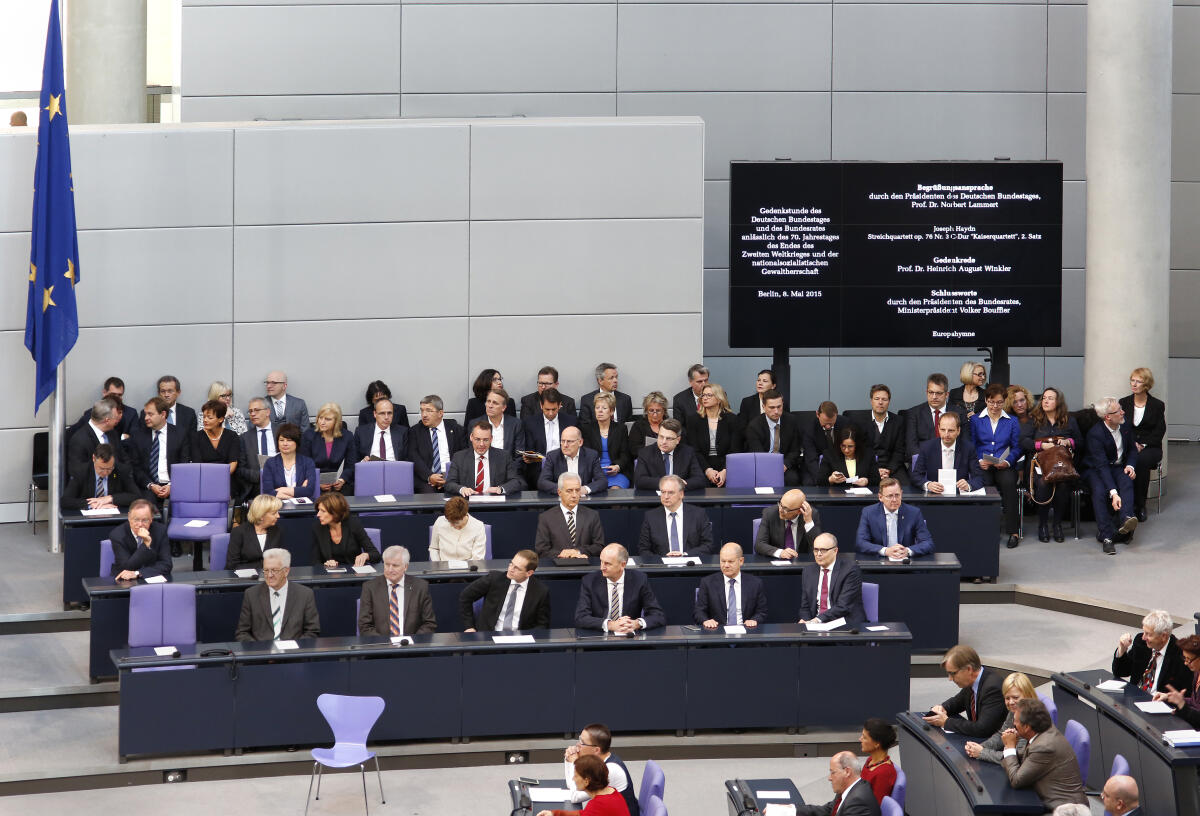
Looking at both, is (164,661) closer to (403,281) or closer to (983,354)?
(403,281)

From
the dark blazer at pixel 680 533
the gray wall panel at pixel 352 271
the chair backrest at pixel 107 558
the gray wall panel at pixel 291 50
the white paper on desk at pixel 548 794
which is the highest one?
the gray wall panel at pixel 291 50

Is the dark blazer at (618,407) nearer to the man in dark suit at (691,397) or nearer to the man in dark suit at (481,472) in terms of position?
the man in dark suit at (691,397)

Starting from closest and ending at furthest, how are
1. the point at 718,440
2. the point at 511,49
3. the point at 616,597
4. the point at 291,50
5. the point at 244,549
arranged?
the point at 616,597
the point at 244,549
the point at 718,440
the point at 291,50
the point at 511,49

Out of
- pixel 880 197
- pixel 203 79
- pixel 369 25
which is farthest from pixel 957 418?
pixel 203 79

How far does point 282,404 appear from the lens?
44.7ft

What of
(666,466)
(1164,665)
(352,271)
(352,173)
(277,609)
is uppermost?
(352,173)

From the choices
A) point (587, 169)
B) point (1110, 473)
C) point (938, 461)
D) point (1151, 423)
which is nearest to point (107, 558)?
point (587, 169)

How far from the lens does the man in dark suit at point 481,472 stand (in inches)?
491

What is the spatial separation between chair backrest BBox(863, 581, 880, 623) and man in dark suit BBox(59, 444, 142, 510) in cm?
564

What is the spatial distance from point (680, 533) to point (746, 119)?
639cm

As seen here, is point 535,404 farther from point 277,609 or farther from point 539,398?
point 277,609

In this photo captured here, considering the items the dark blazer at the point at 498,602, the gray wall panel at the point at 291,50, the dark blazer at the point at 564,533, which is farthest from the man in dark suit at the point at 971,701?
the gray wall panel at the point at 291,50

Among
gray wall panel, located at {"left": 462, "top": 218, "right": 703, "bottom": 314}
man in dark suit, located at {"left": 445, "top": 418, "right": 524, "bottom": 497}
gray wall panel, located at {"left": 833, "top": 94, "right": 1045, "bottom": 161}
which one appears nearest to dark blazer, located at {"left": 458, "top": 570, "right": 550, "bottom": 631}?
man in dark suit, located at {"left": 445, "top": 418, "right": 524, "bottom": 497}

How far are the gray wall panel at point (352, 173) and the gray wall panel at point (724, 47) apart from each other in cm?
316
